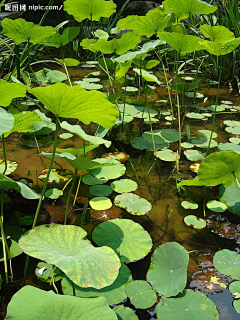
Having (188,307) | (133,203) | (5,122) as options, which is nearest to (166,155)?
(133,203)

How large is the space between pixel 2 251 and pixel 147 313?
50 cm

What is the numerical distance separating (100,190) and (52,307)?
2.48ft

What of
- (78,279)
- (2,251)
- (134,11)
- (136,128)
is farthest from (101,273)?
(134,11)

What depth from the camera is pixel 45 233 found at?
818 mm

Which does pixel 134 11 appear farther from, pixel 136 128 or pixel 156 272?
pixel 156 272

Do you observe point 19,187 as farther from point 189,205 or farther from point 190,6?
point 190,6

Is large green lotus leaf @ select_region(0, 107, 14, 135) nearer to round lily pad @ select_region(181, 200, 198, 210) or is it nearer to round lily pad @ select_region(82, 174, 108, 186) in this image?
round lily pad @ select_region(82, 174, 108, 186)

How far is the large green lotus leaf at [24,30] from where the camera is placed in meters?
1.41

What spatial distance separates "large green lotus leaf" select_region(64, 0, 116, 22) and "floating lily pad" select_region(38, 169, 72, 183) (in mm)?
990

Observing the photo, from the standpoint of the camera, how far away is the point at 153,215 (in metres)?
1.22

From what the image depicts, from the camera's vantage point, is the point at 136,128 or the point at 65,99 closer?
the point at 65,99

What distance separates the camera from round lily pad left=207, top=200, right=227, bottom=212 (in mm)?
1241

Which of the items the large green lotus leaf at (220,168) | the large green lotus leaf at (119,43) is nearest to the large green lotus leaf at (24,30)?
the large green lotus leaf at (119,43)

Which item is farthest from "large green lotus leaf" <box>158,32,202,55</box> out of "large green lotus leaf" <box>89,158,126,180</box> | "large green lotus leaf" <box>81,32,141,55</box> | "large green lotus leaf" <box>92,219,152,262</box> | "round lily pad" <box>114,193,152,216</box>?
"large green lotus leaf" <box>92,219,152,262</box>
